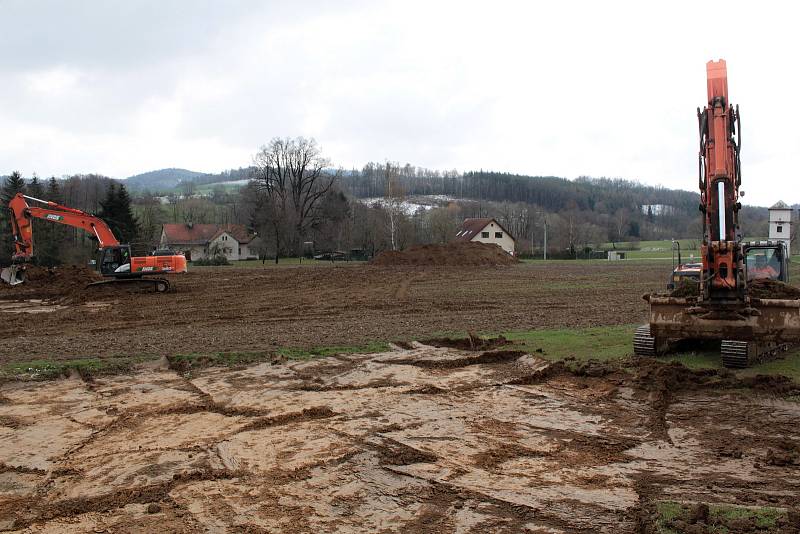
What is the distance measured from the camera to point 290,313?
21.1m

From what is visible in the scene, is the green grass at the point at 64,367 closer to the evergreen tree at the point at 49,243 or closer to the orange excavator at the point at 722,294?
the orange excavator at the point at 722,294

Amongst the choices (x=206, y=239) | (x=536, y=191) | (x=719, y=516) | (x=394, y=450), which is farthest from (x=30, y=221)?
(x=536, y=191)

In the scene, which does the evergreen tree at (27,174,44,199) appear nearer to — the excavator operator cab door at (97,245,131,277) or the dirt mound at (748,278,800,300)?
the excavator operator cab door at (97,245,131,277)

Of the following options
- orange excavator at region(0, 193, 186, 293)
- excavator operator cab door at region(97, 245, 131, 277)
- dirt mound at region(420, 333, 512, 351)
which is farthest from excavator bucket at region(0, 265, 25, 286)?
dirt mound at region(420, 333, 512, 351)

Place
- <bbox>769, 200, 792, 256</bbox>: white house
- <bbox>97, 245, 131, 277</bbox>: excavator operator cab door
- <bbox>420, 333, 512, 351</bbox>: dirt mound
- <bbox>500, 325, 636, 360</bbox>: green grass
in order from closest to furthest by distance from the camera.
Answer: <bbox>500, 325, 636, 360</bbox>: green grass < <bbox>420, 333, 512, 351</bbox>: dirt mound < <bbox>97, 245, 131, 277</bbox>: excavator operator cab door < <bbox>769, 200, 792, 256</bbox>: white house

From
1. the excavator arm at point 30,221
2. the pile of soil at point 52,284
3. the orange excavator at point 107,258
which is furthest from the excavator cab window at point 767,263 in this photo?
the excavator arm at point 30,221

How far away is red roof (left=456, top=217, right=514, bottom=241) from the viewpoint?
8076 cm

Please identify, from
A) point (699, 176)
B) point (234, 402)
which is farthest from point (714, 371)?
point (234, 402)

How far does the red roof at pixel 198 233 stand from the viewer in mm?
83019

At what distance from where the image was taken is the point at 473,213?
438 ft

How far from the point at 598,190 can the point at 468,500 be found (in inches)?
7118

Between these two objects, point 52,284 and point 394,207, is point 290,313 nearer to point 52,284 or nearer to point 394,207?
point 52,284

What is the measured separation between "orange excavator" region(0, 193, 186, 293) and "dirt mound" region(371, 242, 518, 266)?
2423 cm

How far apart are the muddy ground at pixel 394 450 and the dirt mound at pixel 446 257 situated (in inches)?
1553
